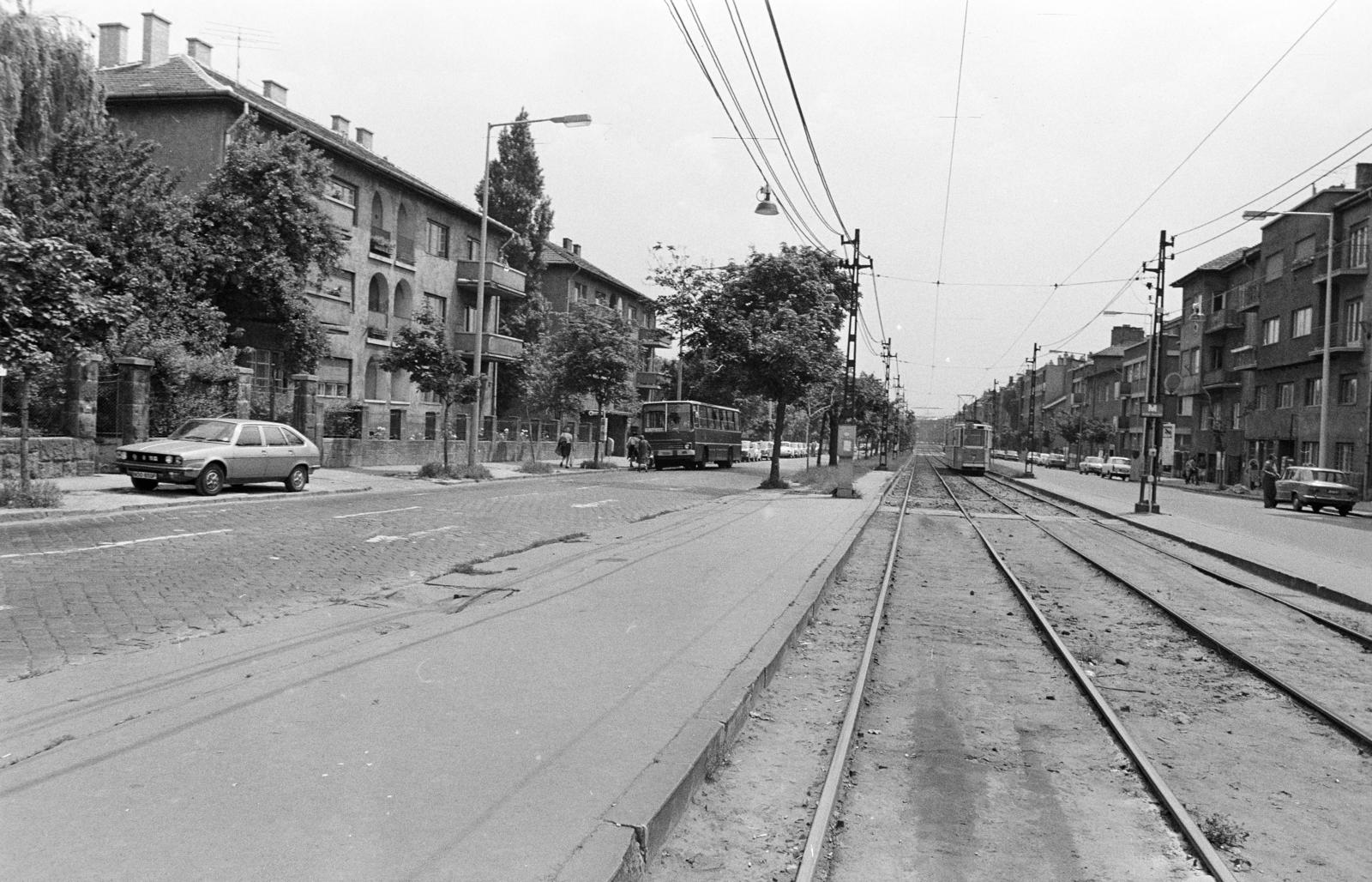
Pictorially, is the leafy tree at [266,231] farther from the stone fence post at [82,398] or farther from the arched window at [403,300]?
the arched window at [403,300]

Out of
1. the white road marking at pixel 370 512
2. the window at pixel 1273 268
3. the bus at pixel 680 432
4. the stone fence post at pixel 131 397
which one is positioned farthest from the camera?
the window at pixel 1273 268

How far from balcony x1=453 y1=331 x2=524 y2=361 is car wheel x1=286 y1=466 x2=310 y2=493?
20.8m

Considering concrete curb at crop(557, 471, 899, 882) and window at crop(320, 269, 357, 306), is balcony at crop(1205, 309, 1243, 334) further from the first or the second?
concrete curb at crop(557, 471, 899, 882)

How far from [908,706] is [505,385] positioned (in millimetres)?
41591

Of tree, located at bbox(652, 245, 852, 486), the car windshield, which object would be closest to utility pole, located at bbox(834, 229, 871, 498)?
tree, located at bbox(652, 245, 852, 486)

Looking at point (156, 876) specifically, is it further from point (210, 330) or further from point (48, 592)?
point (210, 330)

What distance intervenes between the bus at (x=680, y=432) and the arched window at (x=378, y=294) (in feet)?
38.7

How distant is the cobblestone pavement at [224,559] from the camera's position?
7.15 m

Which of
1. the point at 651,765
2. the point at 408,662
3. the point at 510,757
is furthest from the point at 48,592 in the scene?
the point at 651,765

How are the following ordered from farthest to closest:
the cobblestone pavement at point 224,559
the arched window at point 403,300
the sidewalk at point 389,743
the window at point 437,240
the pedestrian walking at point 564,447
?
the window at point 437,240, the pedestrian walking at point 564,447, the arched window at point 403,300, the cobblestone pavement at point 224,559, the sidewalk at point 389,743

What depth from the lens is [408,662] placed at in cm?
620

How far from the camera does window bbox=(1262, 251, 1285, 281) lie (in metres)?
51.1

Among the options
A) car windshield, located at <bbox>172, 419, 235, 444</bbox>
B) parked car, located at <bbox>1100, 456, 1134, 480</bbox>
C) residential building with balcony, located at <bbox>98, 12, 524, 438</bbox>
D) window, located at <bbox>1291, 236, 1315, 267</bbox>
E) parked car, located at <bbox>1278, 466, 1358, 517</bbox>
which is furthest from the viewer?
parked car, located at <bbox>1100, 456, 1134, 480</bbox>

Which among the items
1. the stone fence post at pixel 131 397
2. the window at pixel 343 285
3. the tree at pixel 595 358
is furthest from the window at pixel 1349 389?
the stone fence post at pixel 131 397
